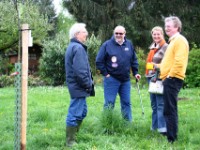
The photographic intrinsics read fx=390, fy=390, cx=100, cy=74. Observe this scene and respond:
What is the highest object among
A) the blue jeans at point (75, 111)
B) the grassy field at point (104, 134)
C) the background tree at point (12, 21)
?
the background tree at point (12, 21)

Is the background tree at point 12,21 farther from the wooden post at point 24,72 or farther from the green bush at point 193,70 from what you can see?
the wooden post at point 24,72

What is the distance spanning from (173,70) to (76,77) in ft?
4.47

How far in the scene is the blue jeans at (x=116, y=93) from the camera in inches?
272

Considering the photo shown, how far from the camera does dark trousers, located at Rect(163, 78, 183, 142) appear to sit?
5512mm

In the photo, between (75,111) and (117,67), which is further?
(117,67)

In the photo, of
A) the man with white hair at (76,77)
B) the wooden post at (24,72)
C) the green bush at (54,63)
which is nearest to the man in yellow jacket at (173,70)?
the man with white hair at (76,77)

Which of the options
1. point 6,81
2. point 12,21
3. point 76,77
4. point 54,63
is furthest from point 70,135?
point 6,81

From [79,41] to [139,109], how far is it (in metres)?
4.14

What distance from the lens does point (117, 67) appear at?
694cm

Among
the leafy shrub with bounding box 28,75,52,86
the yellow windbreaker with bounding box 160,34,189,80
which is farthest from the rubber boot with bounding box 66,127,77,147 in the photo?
the leafy shrub with bounding box 28,75,52,86

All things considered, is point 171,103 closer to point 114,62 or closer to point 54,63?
point 114,62

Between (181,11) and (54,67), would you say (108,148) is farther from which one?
(181,11)

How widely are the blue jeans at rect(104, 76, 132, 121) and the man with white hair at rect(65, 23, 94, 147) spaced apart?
3.85 feet

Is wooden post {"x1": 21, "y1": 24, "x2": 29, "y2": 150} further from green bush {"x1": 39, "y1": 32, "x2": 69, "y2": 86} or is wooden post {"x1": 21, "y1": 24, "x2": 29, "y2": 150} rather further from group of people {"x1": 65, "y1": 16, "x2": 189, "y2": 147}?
green bush {"x1": 39, "y1": 32, "x2": 69, "y2": 86}
